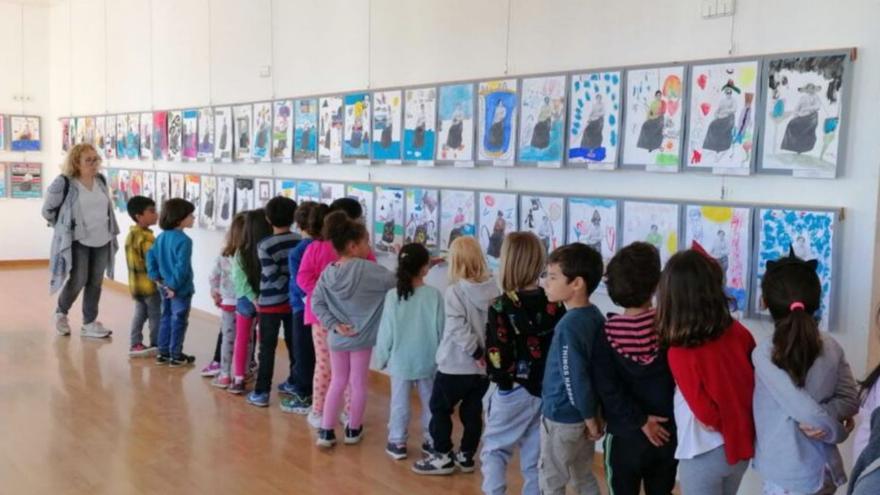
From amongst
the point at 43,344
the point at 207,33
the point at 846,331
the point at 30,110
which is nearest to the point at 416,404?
the point at 846,331

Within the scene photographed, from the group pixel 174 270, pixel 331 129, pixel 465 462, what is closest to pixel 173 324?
pixel 174 270

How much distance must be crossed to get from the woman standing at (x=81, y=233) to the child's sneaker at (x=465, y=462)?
4264 millimetres

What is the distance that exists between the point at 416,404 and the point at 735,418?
3.09m

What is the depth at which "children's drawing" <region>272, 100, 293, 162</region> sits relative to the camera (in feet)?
21.2

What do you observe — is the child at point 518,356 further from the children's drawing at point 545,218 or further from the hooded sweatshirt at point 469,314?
the children's drawing at point 545,218

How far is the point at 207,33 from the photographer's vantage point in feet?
25.1

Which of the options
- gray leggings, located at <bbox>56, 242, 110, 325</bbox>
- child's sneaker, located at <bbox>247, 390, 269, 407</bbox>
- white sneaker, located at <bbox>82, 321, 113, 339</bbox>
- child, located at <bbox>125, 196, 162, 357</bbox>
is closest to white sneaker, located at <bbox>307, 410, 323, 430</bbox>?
child's sneaker, located at <bbox>247, 390, 269, 407</bbox>

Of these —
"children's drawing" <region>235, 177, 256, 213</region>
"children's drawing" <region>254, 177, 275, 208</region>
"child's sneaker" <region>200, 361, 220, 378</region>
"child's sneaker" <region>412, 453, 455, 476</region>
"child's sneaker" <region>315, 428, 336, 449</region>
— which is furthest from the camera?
"children's drawing" <region>235, 177, 256, 213</region>

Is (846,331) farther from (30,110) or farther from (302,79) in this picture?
(30,110)

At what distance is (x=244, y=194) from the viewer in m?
7.10

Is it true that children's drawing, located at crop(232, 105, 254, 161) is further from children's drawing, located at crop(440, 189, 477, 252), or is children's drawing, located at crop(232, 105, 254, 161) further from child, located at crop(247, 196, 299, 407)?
children's drawing, located at crop(440, 189, 477, 252)

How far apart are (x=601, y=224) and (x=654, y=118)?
0.61 m

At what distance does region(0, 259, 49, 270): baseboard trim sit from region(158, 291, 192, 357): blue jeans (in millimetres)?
6375

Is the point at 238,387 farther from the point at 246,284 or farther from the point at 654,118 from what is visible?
the point at 654,118
